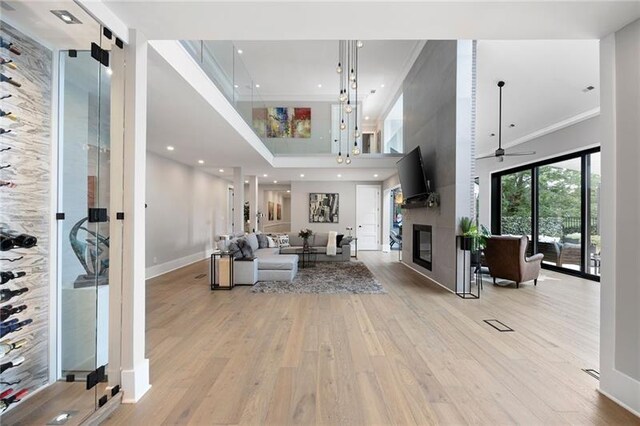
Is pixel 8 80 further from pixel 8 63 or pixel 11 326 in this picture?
pixel 11 326

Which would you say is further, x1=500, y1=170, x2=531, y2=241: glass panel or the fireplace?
x1=500, y1=170, x2=531, y2=241: glass panel

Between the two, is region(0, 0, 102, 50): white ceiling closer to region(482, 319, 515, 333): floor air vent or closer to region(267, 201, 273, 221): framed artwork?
region(482, 319, 515, 333): floor air vent

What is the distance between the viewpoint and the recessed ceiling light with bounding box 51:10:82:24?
1.71m

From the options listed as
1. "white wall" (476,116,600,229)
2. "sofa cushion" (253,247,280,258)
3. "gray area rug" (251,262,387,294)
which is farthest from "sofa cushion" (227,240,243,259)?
"white wall" (476,116,600,229)

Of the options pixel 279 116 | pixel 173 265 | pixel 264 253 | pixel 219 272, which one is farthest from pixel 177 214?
pixel 279 116

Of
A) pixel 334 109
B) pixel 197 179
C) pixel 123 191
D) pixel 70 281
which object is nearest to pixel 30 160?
pixel 123 191

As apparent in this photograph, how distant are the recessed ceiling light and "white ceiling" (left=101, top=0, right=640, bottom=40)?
24 centimetres

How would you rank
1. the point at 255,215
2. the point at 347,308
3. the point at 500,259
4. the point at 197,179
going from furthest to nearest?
the point at 255,215 < the point at 197,179 < the point at 500,259 < the point at 347,308

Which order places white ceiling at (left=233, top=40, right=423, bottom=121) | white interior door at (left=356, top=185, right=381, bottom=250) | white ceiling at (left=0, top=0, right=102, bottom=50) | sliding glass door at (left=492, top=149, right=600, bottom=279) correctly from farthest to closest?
1. white interior door at (left=356, top=185, right=381, bottom=250)
2. white ceiling at (left=233, top=40, right=423, bottom=121)
3. sliding glass door at (left=492, top=149, right=600, bottom=279)
4. white ceiling at (left=0, top=0, right=102, bottom=50)

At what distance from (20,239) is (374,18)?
2.76 meters

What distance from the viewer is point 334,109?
945 cm

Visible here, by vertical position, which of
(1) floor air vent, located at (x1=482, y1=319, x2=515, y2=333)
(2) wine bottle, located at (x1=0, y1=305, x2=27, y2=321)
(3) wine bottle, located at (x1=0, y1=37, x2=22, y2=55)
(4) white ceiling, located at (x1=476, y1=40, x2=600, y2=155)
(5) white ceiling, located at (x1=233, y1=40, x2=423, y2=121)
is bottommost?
(1) floor air vent, located at (x1=482, y1=319, x2=515, y2=333)

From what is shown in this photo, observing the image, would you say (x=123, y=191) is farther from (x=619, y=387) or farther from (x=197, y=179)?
(x=197, y=179)

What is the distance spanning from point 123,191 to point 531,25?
3.00 metres
